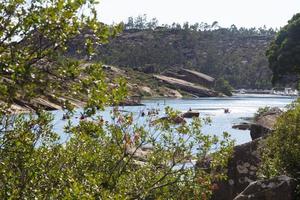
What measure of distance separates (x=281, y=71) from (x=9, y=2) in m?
76.3

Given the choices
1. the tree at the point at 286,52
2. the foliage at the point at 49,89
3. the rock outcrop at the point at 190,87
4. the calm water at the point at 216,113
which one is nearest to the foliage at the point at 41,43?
the foliage at the point at 49,89

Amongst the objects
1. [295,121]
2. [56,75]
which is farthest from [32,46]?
[295,121]

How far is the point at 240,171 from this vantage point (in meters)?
21.6

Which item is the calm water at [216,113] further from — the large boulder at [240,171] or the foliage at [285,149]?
the foliage at [285,149]

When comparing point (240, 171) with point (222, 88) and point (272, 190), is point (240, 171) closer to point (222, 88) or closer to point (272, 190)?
point (272, 190)

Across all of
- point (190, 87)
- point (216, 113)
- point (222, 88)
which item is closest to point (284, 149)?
point (216, 113)

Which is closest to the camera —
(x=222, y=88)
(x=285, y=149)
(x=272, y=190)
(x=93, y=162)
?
(x=93, y=162)

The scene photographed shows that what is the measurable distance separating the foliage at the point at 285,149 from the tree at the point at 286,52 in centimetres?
6176

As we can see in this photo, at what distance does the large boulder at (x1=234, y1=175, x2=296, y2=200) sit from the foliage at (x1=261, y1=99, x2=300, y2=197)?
3.33ft

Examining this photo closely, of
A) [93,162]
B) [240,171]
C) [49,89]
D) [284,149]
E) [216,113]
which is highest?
[49,89]

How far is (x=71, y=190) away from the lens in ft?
23.0

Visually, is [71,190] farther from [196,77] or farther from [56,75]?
[196,77]

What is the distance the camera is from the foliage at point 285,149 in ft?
58.0

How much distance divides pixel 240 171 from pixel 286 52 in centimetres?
6135
